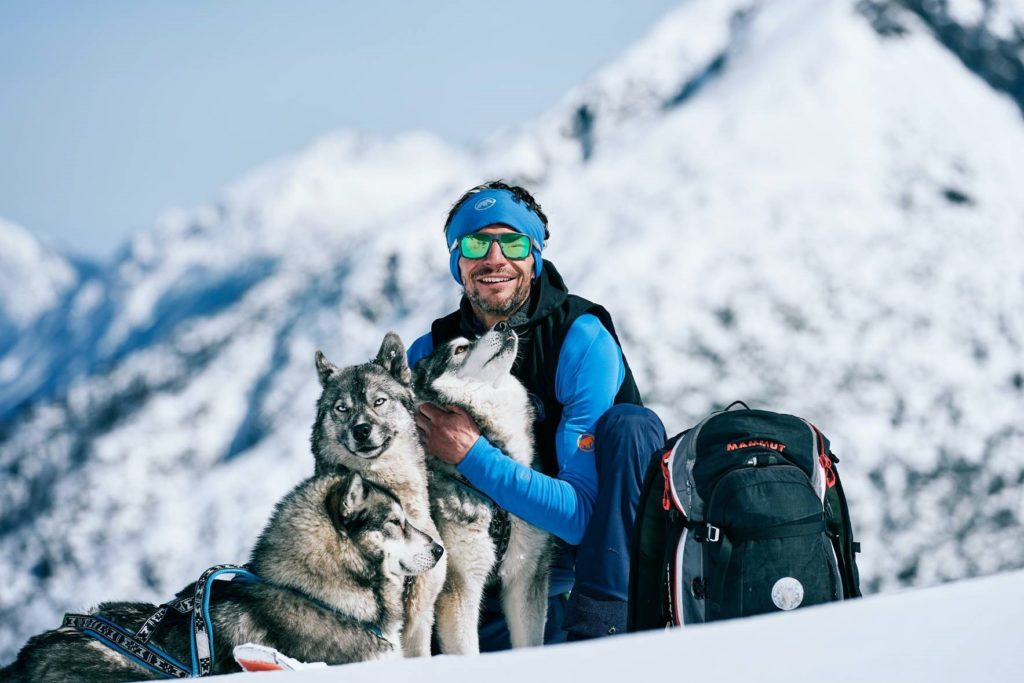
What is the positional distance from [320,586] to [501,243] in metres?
1.75

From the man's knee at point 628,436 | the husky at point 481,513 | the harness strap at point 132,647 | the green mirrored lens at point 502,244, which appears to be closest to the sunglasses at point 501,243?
the green mirrored lens at point 502,244

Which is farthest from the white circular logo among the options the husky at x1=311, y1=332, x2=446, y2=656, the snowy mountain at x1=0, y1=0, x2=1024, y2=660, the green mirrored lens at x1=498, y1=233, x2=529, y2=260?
the snowy mountain at x1=0, y1=0, x2=1024, y2=660

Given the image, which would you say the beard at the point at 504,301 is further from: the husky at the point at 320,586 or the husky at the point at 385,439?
the husky at the point at 320,586

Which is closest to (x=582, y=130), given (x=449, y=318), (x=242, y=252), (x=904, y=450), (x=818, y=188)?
(x=818, y=188)

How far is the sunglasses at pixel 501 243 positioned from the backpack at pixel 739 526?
1.23 meters

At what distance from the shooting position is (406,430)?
163 inches

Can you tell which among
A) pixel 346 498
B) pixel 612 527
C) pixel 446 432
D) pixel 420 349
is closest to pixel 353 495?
pixel 346 498

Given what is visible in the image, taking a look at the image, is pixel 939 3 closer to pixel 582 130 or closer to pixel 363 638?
pixel 582 130

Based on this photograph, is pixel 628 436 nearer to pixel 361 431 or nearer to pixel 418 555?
pixel 418 555

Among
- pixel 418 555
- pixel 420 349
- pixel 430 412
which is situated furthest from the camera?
pixel 420 349

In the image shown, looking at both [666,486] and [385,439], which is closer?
[666,486]

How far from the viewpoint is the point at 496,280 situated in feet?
14.3

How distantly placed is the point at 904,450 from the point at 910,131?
26.1m

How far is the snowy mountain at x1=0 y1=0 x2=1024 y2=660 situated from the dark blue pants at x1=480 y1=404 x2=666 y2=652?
3410 centimetres
